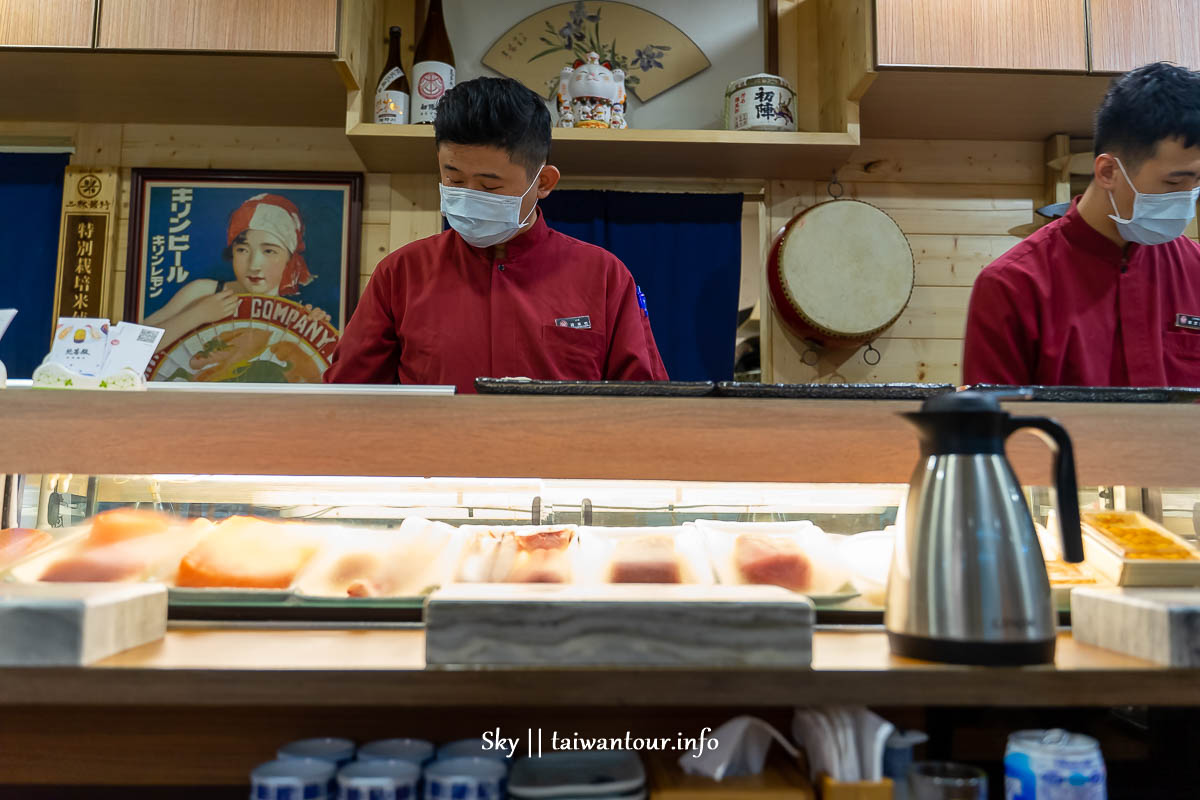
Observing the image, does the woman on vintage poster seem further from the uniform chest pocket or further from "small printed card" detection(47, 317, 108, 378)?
"small printed card" detection(47, 317, 108, 378)

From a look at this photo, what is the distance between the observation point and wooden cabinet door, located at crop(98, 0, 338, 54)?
2832 mm

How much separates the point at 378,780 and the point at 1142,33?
10.9 ft

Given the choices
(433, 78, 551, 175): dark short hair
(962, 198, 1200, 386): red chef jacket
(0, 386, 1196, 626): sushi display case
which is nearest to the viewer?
(0, 386, 1196, 626): sushi display case

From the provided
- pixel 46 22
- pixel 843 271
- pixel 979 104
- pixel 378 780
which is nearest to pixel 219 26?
pixel 46 22

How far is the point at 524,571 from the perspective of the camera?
A: 3.82ft

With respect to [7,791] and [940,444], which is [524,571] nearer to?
[940,444]

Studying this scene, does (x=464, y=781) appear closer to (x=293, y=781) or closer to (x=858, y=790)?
(x=293, y=781)

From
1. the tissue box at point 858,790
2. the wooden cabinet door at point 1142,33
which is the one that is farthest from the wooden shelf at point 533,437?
the wooden cabinet door at point 1142,33

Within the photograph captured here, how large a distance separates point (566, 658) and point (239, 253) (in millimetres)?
2846

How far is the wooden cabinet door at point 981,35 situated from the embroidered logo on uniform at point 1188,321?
1.11 metres

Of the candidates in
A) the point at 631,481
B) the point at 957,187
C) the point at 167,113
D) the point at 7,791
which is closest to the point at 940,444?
the point at 631,481

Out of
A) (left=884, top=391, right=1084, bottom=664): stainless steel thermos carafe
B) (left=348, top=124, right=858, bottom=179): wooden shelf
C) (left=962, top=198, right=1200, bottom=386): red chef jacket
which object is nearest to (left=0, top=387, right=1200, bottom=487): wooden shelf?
(left=884, top=391, right=1084, bottom=664): stainless steel thermos carafe

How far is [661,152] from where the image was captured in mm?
3154

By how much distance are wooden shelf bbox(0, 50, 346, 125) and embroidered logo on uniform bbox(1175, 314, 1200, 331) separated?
8.33 feet
